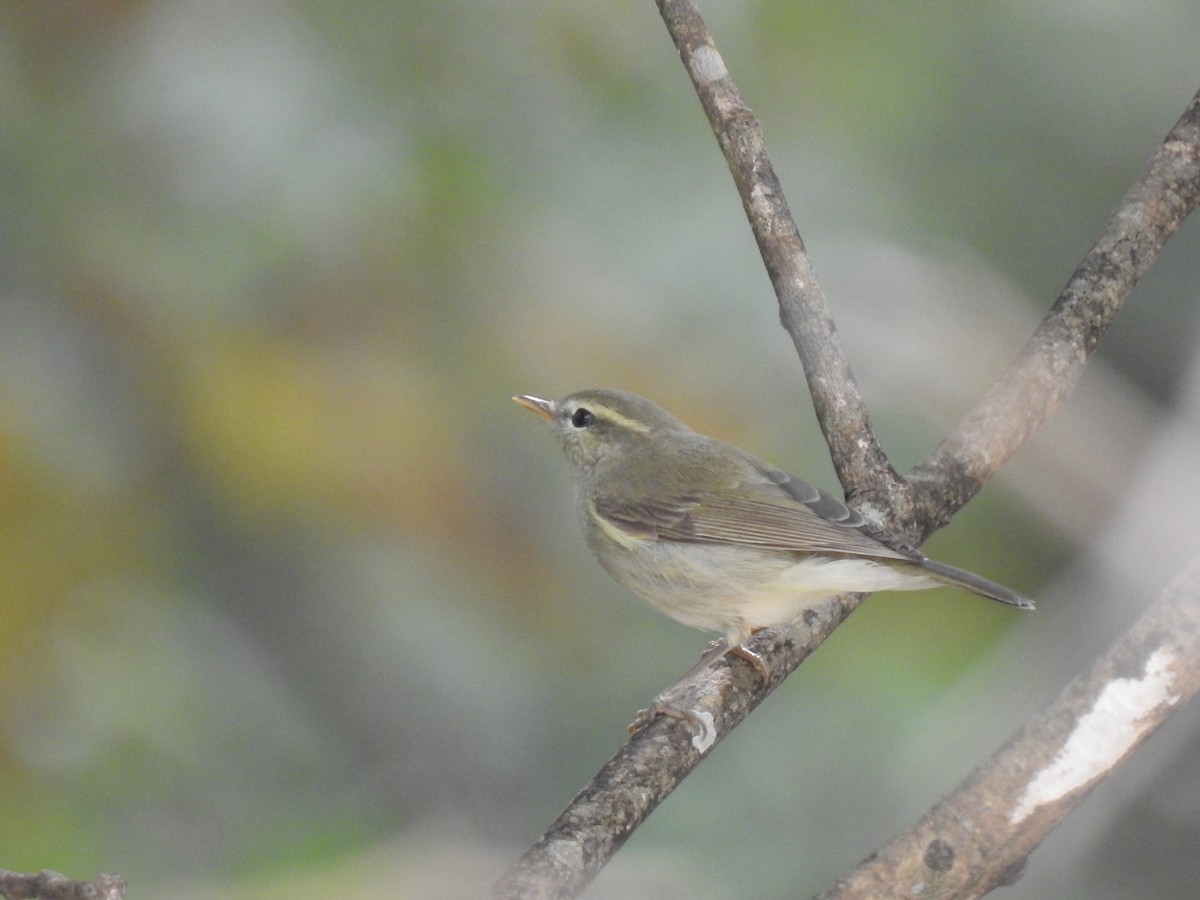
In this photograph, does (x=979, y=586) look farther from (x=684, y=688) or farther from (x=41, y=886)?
(x=41, y=886)

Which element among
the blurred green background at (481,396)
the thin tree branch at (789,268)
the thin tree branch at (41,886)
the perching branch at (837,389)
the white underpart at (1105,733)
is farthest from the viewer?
the blurred green background at (481,396)

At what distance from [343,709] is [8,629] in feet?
2.85

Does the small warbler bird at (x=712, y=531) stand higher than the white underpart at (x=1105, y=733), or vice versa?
the small warbler bird at (x=712, y=531)

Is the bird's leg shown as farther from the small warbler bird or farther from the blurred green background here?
the blurred green background

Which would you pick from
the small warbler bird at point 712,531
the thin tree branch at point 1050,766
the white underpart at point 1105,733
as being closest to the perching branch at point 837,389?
the small warbler bird at point 712,531

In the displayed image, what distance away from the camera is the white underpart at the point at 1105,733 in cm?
186

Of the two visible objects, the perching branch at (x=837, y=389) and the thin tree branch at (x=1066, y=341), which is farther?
the thin tree branch at (x=1066, y=341)

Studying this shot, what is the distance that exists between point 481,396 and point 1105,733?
7.16 ft

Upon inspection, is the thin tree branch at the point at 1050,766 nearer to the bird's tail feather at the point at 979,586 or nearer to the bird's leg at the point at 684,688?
the bird's tail feather at the point at 979,586

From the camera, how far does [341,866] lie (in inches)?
112

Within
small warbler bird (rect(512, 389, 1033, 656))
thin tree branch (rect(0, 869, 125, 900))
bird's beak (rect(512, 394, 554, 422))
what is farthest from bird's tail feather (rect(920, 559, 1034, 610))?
thin tree branch (rect(0, 869, 125, 900))

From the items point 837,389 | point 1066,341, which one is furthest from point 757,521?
point 1066,341

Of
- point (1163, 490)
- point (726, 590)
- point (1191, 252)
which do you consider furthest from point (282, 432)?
point (1191, 252)

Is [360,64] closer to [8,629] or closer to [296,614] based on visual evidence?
[296,614]
